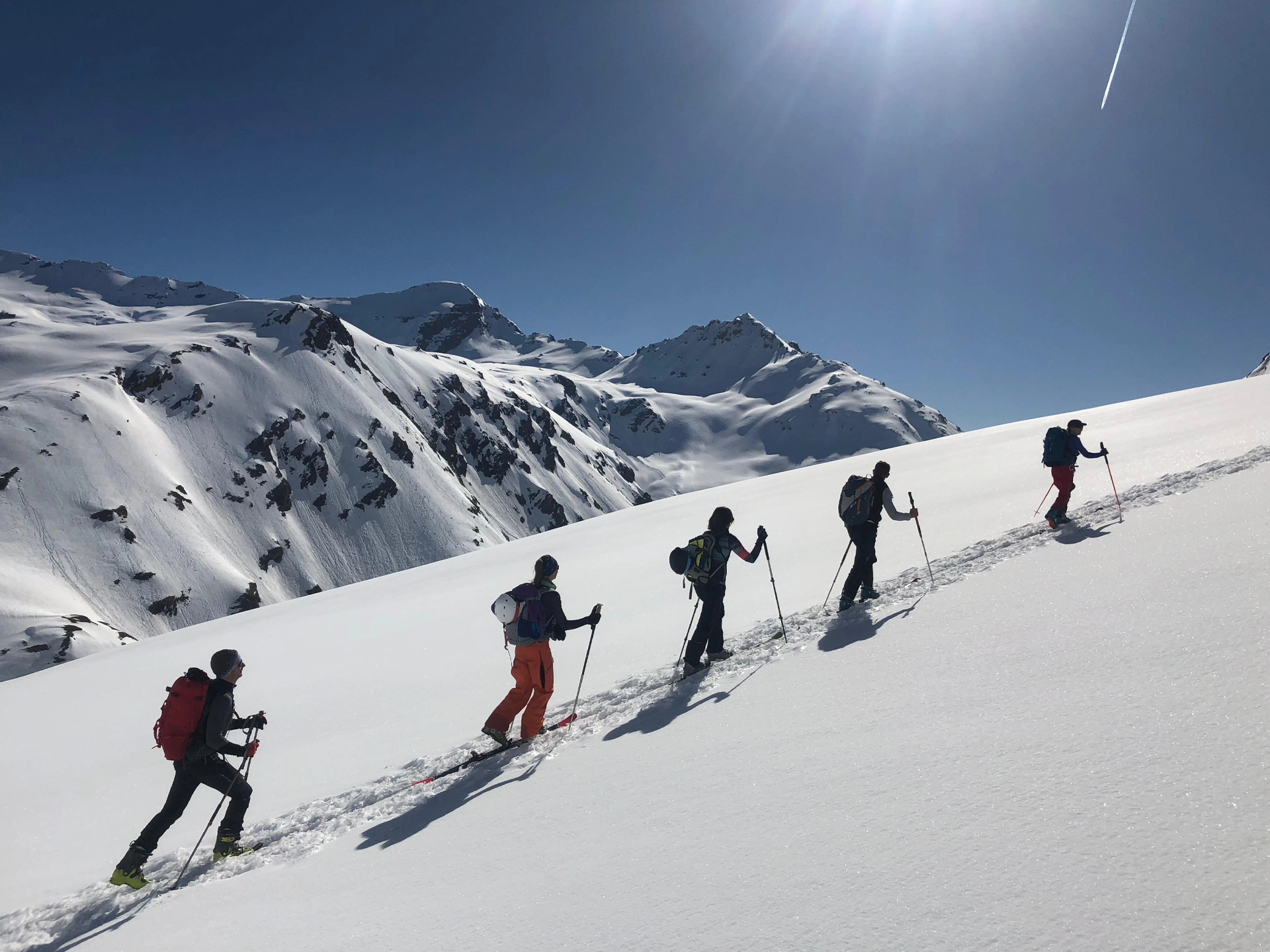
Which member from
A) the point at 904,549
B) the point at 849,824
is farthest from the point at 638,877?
the point at 904,549

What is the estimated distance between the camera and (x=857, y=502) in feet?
31.0

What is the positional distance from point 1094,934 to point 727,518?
614 cm

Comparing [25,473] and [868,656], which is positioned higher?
[25,473]

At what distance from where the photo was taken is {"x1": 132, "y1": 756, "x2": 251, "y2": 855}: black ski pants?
5.90m

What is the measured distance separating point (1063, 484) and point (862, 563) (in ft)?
15.9

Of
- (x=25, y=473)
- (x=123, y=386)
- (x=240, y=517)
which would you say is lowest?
(x=240, y=517)

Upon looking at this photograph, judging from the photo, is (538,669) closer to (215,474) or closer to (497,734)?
(497,734)

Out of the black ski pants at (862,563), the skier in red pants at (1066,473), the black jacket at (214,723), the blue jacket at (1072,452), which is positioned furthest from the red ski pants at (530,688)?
the blue jacket at (1072,452)

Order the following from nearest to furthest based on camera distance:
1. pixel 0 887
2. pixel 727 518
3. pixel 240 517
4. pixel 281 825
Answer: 1. pixel 0 887
2. pixel 281 825
3. pixel 727 518
4. pixel 240 517

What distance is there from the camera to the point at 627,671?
8.80 metres

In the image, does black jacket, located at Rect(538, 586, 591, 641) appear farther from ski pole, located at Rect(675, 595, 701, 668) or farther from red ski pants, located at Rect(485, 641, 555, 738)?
ski pole, located at Rect(675, 595, 701, 668)

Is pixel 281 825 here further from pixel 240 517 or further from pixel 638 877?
pixel 240 517

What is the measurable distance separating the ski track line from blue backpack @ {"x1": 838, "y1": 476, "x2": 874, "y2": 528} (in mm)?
1231

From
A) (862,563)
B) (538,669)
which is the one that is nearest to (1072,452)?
(862,563)
